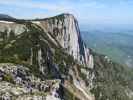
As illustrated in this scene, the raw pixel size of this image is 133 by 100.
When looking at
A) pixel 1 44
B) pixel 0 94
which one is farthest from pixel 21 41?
pixel 0 94

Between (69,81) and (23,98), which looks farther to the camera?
(69,81)

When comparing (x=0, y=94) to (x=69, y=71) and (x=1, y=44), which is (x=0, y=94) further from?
(x=69, y=71)

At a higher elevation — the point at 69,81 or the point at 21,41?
the point at 21,41

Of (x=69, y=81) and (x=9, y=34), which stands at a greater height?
(x=9, y=34)

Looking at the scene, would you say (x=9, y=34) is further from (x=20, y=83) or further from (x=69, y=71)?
(x=20, y=83)

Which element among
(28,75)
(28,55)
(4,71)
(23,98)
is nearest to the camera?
(23,98)

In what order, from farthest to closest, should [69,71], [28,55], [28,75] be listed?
1. [69,71]
2. [28,55]
3. [28,75]

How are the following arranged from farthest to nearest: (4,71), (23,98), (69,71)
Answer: (69,71), (4,71), (23,98)

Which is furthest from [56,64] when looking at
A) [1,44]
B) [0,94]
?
[0,94]

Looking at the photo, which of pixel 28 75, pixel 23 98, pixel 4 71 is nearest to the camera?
pixel 23 98
